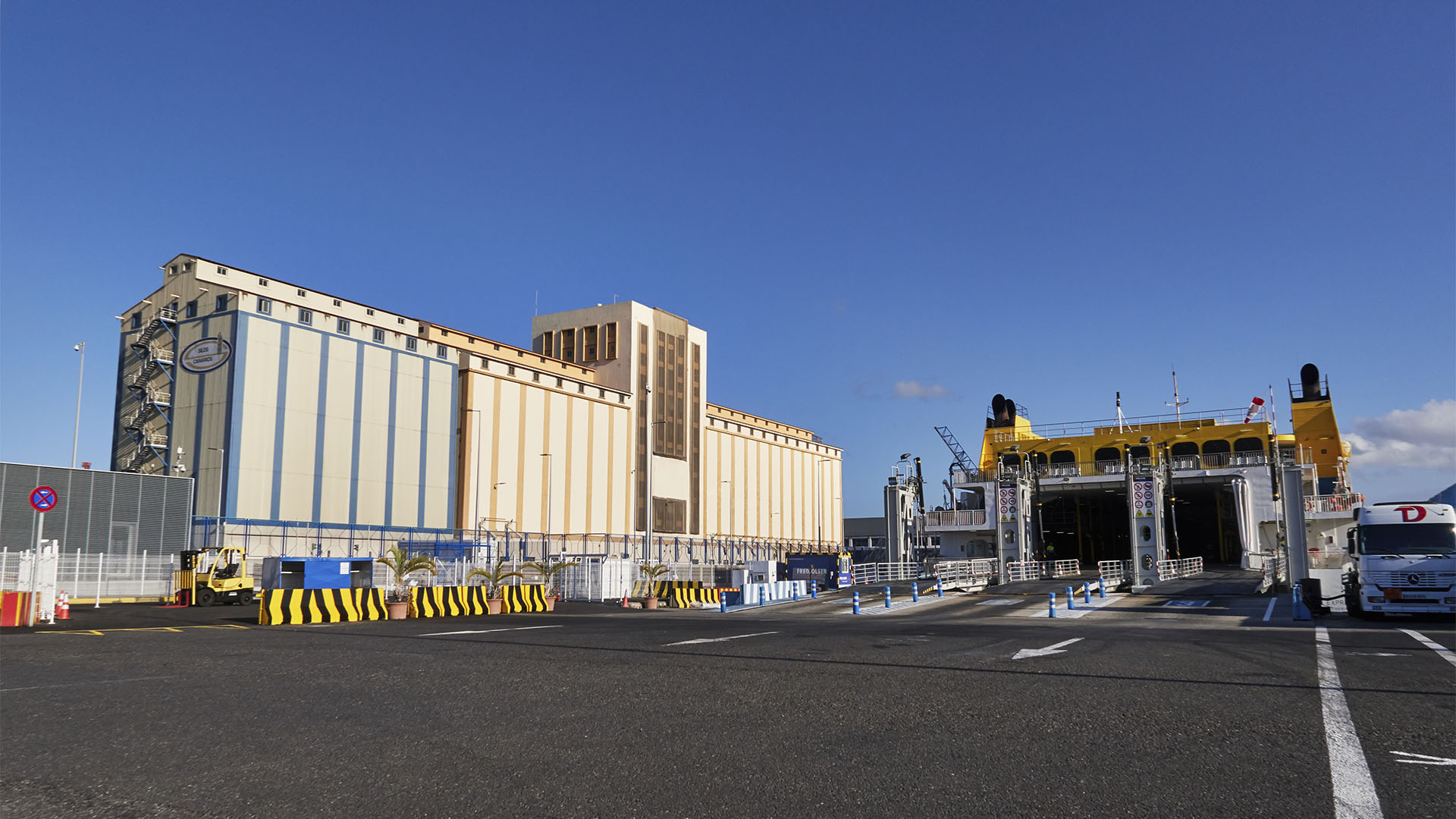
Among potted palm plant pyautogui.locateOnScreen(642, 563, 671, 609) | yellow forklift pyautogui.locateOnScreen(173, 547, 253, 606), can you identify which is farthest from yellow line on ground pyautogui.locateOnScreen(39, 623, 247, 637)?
potted palm plant pyautogui.locateOnScreen(642, 563, 671, 609)

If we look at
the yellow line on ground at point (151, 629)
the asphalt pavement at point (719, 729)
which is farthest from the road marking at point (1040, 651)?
the yellow line on ground at point (151, 629)

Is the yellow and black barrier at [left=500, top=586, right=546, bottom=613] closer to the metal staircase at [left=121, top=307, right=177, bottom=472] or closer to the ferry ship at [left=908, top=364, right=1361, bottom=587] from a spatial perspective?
the ferry ship at [left=908, top=364, right=1361, bottom=587]

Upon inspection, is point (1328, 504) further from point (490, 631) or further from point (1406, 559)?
point (490, 631)

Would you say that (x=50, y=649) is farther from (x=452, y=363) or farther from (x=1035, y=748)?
(x=452, y=363)

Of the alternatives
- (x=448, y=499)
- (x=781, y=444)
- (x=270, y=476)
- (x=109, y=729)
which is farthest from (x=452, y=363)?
(x=109, y=729)

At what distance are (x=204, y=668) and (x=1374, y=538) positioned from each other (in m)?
24.5

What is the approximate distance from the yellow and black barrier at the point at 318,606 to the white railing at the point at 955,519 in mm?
37177

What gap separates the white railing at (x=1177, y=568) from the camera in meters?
41.3

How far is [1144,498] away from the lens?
40.1 metres

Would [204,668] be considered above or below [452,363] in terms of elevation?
below

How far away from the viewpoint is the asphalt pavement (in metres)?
5.20

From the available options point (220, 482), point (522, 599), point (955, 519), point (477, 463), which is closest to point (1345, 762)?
point (522, 599)

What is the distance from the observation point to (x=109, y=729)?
7.34 m

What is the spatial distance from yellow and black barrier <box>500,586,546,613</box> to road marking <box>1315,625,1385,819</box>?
23.2 metres
